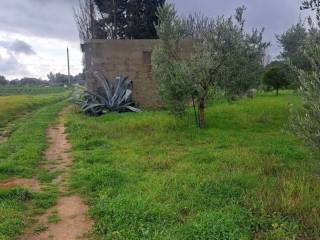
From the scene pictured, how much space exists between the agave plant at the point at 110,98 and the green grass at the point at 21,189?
13.8ft

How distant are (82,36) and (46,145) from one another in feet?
83.2

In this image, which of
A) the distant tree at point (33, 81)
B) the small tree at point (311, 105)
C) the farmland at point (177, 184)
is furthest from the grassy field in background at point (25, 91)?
the small tree at point (311, 105)

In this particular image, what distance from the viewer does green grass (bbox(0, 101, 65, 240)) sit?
6.11m

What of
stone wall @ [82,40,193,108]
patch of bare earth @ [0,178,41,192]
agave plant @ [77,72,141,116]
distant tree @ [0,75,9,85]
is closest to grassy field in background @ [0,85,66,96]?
distant tree @ [0,75,9,85]

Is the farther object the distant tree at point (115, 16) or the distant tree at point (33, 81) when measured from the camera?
the distant tree at point (33, 81)

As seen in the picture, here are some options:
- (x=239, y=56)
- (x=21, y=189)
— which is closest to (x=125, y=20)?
(x=239, y=56)

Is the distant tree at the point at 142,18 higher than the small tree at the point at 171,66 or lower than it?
higher

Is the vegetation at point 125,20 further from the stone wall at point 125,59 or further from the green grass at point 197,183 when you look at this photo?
the green grass at point 197,183

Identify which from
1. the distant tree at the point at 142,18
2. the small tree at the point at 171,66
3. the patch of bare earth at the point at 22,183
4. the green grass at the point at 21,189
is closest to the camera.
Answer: the green grass at the point at 21,189

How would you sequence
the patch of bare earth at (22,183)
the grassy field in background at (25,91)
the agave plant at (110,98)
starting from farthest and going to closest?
the grassy field in background at (25,91) → the agave plant at (110,98) → the patch of bare earth at (22,183)

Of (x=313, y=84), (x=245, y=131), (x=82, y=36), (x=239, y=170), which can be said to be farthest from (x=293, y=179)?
(x=82, y=36)

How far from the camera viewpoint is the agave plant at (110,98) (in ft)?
61.3

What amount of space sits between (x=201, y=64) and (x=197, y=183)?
602 cm

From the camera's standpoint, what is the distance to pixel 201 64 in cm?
1290
